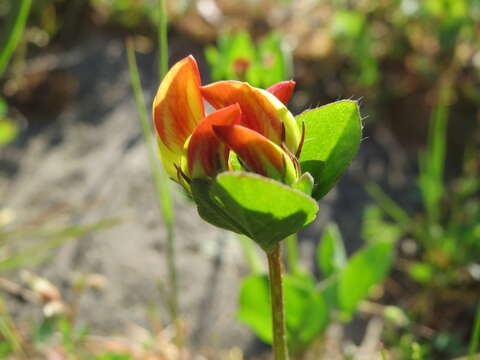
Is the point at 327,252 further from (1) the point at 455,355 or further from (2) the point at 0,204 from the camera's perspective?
(2) the point at 0,204

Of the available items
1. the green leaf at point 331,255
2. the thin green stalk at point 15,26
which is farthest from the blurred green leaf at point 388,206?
the thin green stalk at point 15,26

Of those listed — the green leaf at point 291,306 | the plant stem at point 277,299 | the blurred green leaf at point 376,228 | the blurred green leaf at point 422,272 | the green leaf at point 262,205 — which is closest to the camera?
the green leaf at point 262,205

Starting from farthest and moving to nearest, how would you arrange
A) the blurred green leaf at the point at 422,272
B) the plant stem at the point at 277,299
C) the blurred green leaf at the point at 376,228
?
the blurred green leaf at the point at 376,228 < the blurred green leaf at the point at 422,272 < the plant stem at the point at 277,299

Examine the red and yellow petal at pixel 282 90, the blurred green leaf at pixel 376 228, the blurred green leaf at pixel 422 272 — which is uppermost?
the red and yellow petal at pixel 282 90

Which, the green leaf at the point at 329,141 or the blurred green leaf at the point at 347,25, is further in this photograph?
the blurred green leaf at the point at 347,25

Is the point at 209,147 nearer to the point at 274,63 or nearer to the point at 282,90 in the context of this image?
the point at 282,90

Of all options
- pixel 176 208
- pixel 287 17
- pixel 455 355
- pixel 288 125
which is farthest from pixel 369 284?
pixel 287 17

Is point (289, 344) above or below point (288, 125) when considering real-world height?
below

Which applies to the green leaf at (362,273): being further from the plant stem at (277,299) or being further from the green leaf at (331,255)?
the plant stem at (277,299)
